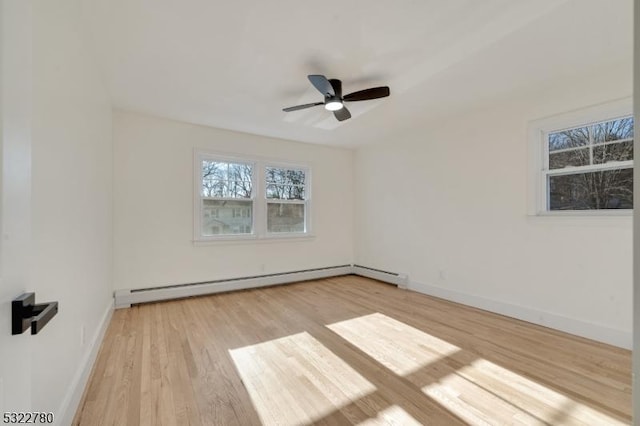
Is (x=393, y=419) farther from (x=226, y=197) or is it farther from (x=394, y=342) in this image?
(x=226, y=197)

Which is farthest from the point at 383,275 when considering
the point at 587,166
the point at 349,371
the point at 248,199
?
the point at 587,166

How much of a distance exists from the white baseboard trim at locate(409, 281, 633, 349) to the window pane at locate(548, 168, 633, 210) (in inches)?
45.5

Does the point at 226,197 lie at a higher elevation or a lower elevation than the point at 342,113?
lower

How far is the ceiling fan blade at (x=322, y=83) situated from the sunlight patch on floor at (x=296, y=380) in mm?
2413

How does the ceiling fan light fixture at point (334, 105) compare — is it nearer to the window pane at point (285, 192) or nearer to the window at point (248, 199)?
the window at point (248, 199)

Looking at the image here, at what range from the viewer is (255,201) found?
485 centimetres

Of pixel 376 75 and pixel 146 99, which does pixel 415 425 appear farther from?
pixel 146 99

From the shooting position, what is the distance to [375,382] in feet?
6.65

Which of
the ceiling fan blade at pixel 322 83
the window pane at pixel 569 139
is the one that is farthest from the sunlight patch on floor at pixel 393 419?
the window pane at pixel 569 139

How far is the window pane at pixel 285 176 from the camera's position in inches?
199

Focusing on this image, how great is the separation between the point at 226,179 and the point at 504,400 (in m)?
4.30

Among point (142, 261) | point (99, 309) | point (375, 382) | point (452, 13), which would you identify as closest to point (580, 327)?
point (375, 382)

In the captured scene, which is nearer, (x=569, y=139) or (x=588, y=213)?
(x=588, y=213)

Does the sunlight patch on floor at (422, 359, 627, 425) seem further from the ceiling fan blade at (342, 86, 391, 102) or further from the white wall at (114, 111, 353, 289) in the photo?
the white wall at (114, 111, 353, 289)
